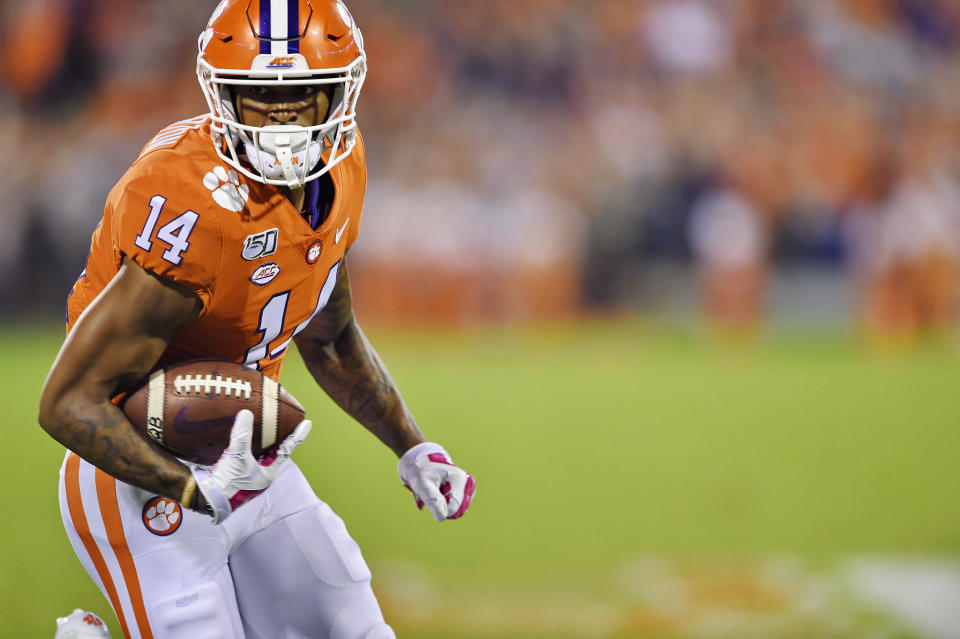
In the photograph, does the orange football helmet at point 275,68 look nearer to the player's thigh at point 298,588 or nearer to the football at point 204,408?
the football at point 204,408

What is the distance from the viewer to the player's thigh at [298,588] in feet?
6.73

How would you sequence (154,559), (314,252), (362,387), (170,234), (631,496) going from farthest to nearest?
1. (631,496)
2. (362,387)
3. (314,252)
4. (154,559)
5. (170,234)

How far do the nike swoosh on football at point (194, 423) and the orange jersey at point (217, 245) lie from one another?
184 millimetres

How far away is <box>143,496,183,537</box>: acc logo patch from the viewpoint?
6.20ft

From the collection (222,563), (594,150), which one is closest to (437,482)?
(222,563)

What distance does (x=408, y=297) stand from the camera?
32.9 feet

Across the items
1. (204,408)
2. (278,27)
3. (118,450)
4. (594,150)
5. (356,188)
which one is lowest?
(118,450)

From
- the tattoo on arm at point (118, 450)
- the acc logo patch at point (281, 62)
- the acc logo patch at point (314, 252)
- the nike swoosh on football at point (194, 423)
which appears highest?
→ the acc logo patch at point (281, 62)

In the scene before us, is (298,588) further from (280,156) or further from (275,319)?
(280,156)

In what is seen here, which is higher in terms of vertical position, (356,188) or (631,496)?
(356,188)

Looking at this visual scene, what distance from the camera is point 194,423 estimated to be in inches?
72.3

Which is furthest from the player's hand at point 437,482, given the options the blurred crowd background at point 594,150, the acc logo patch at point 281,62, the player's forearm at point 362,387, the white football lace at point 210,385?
the blurred crowd background at point 594,150

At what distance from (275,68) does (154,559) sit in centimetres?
86

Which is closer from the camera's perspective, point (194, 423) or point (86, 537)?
point (194, 423)
